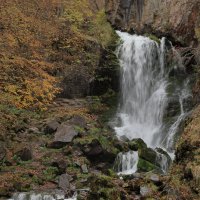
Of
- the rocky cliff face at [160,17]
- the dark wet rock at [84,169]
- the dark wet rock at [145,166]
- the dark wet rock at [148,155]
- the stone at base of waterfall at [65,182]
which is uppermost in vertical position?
the rocky cliff face at [160,17]

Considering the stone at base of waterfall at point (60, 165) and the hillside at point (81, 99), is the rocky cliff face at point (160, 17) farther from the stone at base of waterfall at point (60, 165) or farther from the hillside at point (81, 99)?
the stone at base of waterfall at point (60, 165)

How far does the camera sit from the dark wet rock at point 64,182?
527 inches

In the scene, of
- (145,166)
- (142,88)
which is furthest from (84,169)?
(142,88)

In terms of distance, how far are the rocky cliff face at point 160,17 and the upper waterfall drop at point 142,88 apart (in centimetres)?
145

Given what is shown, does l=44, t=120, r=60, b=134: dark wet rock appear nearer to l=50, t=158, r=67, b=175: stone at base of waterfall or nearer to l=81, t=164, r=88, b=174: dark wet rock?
l=50, t=158, r=67, b=175: stone at base of waterfall

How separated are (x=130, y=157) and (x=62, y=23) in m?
14.6

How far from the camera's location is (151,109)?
2230 cm

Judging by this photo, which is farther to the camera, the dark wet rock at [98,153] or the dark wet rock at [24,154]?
the dark wet rock at [98,153]

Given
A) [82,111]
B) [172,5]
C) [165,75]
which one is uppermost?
[172,5]

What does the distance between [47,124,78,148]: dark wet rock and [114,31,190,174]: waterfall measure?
3175mm

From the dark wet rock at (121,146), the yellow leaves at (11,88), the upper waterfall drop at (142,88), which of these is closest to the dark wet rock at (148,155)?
the dark wet rock at (121,146)

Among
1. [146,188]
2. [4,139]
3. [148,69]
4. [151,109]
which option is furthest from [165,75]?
[146,188]

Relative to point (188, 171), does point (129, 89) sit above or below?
above

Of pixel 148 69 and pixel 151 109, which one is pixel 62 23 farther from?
pixel 151 109
